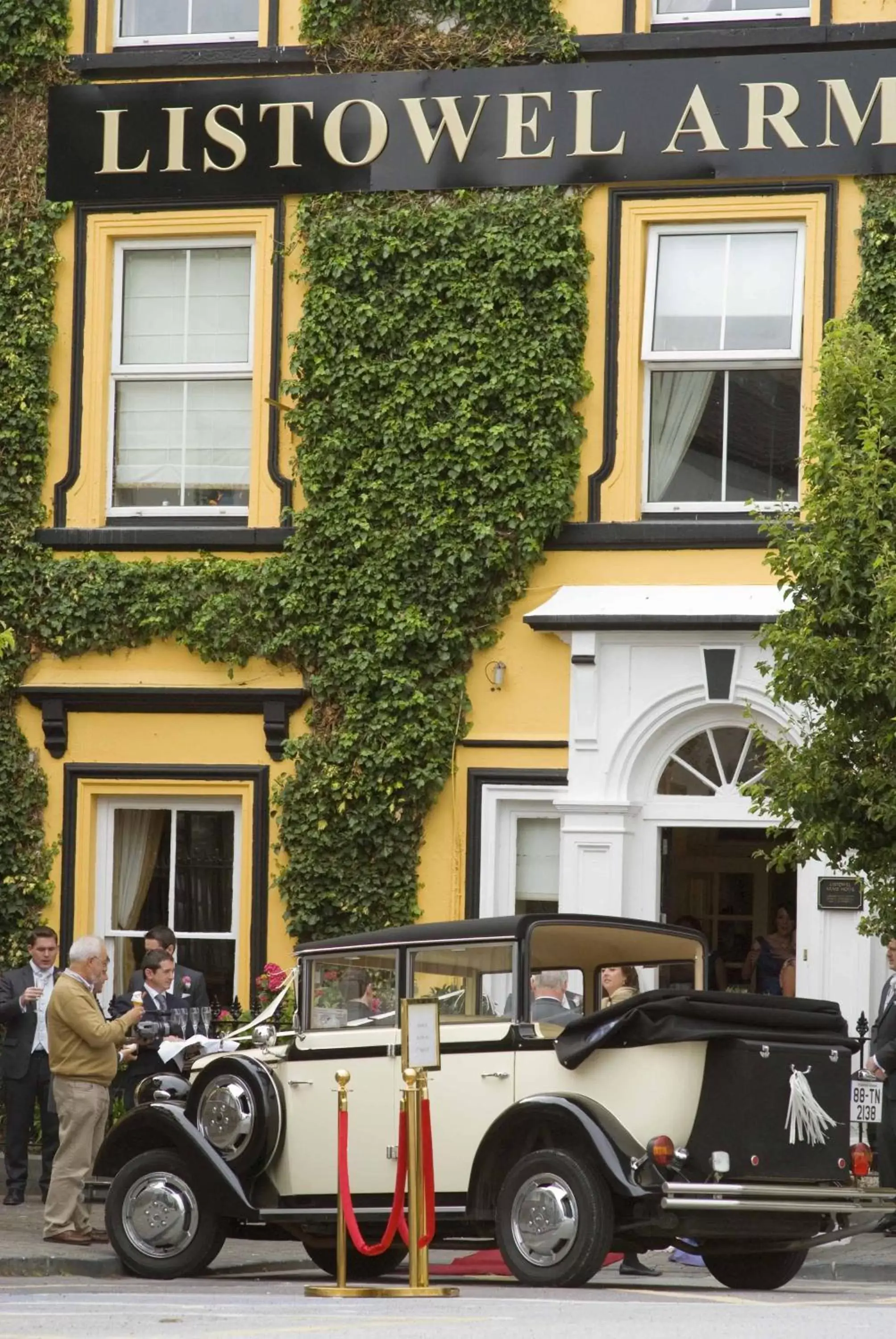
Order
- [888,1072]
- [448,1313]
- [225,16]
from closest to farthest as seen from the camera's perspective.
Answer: [448,1313], [888,1072], [225,16]

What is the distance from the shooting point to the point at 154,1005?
14.6 metres

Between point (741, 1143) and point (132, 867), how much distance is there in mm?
8349

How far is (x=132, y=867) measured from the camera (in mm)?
17766

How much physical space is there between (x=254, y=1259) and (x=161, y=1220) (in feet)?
5.21

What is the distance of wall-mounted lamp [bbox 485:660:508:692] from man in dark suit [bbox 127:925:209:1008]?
2.93 meters

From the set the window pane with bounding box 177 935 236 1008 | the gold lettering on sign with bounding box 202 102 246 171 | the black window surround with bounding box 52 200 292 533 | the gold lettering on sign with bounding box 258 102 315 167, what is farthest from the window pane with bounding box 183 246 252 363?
the window pane with bounding box 177 935 236 1008

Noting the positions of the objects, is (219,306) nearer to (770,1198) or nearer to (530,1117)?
(530,1117)

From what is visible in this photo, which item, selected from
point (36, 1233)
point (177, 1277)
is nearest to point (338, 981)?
point (177, 1277)

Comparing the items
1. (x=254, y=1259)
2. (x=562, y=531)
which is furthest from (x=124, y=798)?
(x=254, y=1259)

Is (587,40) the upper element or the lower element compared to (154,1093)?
upper

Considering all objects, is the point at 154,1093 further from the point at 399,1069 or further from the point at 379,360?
the point at 379,360

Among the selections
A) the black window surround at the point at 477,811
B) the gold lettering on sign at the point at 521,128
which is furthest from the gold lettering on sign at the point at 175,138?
the black window surround at the point at 477,811

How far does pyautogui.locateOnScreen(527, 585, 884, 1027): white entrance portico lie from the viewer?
1616cm

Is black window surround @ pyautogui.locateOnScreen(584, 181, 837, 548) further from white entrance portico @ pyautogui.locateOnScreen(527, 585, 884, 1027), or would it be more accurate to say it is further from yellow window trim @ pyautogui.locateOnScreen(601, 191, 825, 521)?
white entrance portico @ pyautogui.locateOnScreen(527, 585, 884, 1027)
